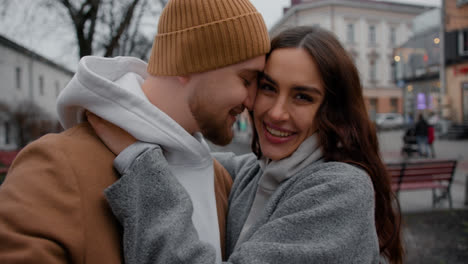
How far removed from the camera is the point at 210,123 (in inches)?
64.1

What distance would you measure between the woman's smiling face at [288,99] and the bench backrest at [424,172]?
14.0 ft

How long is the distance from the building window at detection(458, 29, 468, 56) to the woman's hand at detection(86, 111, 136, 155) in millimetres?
23026

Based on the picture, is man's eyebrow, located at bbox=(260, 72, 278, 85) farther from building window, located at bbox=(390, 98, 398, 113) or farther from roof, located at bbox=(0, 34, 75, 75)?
building window, located at bbox=(390, 98, 398, 113)

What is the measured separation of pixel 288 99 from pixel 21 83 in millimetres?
26228

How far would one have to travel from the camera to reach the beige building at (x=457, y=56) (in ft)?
64.6

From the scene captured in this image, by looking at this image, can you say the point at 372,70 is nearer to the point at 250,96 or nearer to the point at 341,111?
the point at 341,111

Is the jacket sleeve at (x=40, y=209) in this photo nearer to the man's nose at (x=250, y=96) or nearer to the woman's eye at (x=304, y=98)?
the man's nose at (x=250, y=96)

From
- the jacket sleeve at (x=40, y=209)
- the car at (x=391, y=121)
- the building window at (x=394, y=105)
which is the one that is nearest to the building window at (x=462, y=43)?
the car at (x=391, y=121)

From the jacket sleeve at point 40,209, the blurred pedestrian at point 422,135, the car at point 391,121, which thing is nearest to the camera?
the jacket sleeve at point 40,209

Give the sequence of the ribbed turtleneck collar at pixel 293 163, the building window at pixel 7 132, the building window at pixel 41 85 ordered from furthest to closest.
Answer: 1. the building window at pixel 41 85
2. the building window at pixel 7 132
3. the ribbed turtleneck collar at pixel 293 163

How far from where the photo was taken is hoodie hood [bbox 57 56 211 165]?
52.2 inches

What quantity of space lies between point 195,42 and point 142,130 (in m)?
0.47

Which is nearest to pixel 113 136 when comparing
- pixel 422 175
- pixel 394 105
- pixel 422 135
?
pixel 422 175

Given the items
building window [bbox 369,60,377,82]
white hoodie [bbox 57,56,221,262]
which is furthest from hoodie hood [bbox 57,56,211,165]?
building window [bbox 369,60,377,82]
